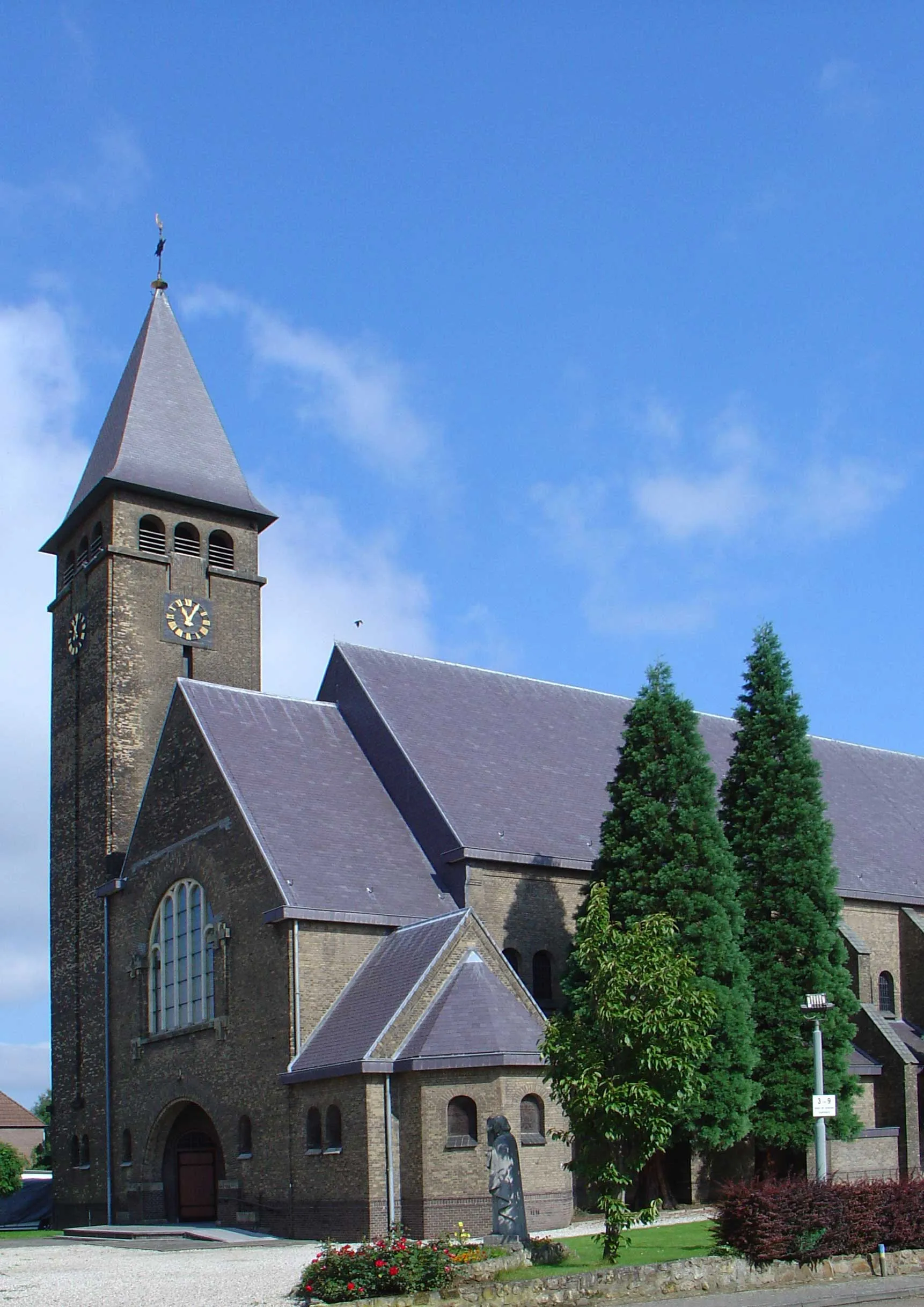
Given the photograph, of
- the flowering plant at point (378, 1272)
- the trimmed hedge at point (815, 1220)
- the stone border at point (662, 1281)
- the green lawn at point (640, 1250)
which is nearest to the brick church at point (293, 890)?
the green lawn at point (640, 1250)

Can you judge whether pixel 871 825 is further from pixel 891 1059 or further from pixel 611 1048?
pixel 611 1048

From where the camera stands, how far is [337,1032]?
89.2ft

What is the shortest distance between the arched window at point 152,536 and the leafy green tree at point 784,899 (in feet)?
53.9

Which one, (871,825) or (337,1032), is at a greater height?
(871,825)

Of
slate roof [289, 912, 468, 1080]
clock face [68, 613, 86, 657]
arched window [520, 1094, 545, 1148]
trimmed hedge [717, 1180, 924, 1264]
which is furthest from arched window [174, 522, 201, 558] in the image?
trimmed hedge [717, 1180, 924, 1264]

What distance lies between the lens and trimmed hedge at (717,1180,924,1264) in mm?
17750

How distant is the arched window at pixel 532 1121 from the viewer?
2555cm

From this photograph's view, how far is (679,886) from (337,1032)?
7.31m

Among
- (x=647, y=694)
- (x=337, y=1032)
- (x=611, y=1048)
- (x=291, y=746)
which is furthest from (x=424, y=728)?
(x=611, y=1048)

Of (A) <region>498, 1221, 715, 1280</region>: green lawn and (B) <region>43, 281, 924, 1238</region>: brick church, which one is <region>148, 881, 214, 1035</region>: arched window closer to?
(B) <region>43, 281, 924, 1238</region>: brick church

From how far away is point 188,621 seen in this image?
38.1 metres

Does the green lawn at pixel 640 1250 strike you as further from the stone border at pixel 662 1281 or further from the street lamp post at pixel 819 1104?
the street lamp post at pixel 819 1104

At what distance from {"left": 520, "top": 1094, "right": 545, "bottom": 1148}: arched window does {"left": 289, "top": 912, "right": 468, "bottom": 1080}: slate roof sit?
259 cm

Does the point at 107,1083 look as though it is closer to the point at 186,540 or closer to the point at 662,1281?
the point at 186,540
